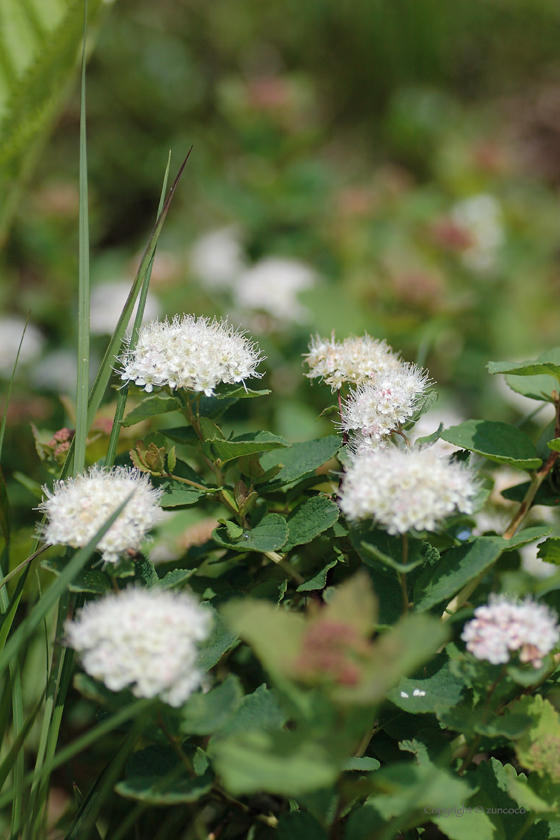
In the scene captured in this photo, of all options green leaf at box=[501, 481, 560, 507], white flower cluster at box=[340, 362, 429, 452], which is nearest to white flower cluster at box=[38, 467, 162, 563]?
white flower cluster at box=[340, 362, 429, 452]

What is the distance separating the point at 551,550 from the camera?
705 millimetres

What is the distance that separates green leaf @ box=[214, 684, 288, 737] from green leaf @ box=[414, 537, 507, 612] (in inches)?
6.0

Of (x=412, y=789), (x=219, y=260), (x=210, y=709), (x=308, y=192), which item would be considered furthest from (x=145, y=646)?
(x=308, y=192)

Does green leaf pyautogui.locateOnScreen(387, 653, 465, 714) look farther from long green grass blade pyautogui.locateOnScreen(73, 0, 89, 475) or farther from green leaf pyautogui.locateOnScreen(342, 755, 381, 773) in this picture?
long green grass blade pyautogui.locateOnScreen(73, 0, 89, 475)

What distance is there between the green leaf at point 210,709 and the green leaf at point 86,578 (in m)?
0.13

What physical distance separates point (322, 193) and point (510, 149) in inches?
54.6

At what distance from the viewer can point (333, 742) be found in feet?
1.41

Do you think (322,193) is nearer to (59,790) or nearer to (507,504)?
(507,504)

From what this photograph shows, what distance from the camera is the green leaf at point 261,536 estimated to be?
25.0 inches

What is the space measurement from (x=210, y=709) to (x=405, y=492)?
0.23 m

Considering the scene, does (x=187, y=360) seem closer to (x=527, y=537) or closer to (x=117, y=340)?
(x=117, y=340)

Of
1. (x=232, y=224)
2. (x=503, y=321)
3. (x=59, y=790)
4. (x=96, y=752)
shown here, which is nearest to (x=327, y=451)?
(x=96, y=752)

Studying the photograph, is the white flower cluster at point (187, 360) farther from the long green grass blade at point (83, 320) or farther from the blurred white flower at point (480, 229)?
the blurred white flower at point (480, 229)

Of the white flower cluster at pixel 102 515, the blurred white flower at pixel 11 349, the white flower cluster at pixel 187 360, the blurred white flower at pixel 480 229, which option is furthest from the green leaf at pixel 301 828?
the blurred white flower at pixel 480 229
